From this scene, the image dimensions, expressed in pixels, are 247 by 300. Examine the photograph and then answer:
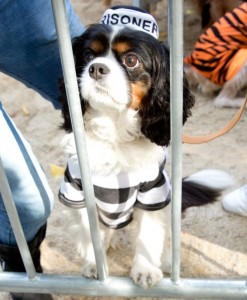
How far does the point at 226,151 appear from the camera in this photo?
8.79 feet

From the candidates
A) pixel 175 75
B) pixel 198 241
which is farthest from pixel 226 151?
pixel 175 75

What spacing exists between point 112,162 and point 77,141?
49 centimetres

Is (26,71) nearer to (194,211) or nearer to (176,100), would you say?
(176,100)

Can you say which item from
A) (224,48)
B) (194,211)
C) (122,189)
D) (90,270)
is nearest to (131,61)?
(122,189)

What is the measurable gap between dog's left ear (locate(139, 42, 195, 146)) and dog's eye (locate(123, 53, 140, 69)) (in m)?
0.05

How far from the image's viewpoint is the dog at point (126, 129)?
1.39 m

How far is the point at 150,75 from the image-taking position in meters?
1.42

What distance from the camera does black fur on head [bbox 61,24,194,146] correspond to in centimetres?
140

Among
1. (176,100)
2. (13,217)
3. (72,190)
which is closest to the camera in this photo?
(176,100)

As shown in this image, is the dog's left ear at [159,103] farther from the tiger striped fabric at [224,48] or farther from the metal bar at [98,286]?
the tiger striped fabric at [224,48]

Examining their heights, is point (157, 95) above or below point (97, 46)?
below

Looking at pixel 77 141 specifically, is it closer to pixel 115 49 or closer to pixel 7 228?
pixel 115 49

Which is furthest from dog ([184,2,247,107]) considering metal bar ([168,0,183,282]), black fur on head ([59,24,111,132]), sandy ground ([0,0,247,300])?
metal bar ([168,0,183,282])

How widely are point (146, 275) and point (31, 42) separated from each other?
79 centimetres
